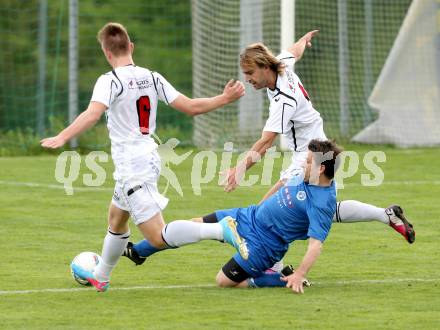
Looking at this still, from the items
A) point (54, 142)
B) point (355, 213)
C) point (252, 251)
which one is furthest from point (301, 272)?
point (54, 142)

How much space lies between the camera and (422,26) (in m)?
20.8

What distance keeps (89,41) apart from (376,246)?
535 inches

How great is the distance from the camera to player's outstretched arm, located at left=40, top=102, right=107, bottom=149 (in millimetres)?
7508

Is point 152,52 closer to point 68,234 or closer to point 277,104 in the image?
point 68,234

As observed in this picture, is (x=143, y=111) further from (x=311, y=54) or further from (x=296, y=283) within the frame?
(x=311, y=54)

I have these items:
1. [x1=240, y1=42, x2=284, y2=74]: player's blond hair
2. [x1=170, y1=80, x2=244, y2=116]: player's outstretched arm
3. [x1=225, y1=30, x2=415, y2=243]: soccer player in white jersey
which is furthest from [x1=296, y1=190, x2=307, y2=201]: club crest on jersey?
[x1=240, y1=42, x2=284, y2=74]: player's blond hair

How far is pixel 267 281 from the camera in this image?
28.1 feet

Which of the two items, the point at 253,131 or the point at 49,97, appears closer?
the point at 253,131

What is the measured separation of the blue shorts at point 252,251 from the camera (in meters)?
8.43

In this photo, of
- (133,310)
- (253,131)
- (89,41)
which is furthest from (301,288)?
(89,41)

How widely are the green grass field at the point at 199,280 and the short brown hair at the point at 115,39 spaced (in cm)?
165

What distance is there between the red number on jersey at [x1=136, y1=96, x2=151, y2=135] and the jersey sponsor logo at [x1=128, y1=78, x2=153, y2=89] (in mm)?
77

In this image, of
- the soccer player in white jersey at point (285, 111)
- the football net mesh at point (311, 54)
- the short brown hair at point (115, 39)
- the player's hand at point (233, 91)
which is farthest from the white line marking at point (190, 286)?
the football net mesh at point (311, 54)

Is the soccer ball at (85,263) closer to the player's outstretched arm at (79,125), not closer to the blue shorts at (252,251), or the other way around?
the blue shorts at (252,251)
